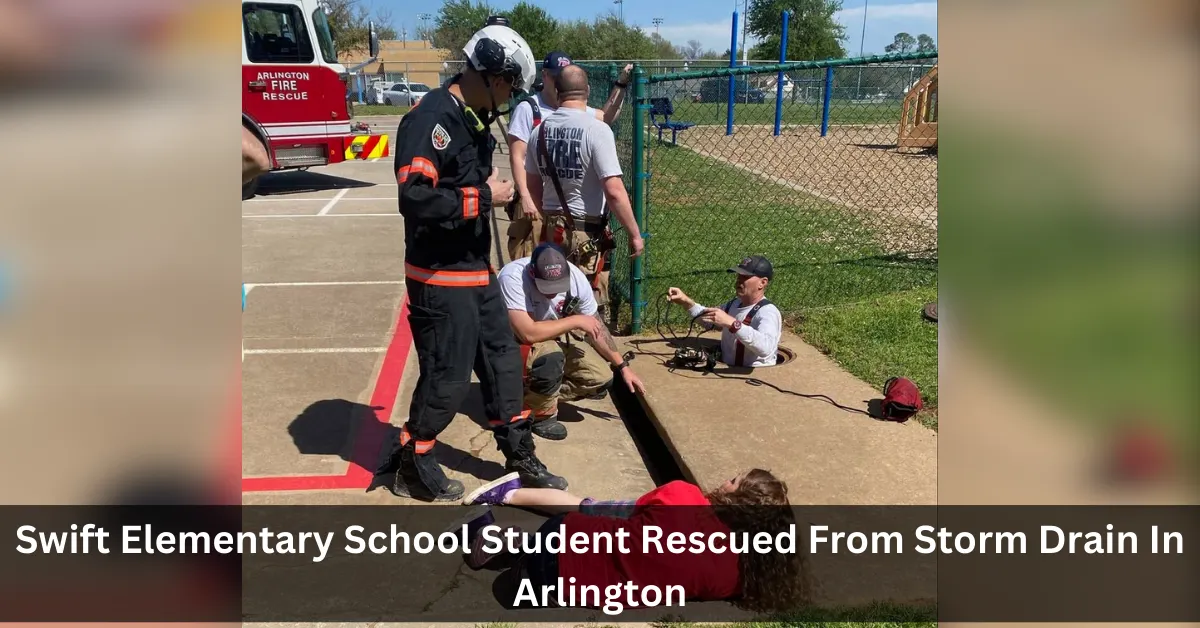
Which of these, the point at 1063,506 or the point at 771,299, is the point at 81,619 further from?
the point at 771,299

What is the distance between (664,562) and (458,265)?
1.55 metres

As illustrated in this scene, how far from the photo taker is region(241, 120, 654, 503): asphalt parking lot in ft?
14.2

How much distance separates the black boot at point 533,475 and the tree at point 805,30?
50.7 m

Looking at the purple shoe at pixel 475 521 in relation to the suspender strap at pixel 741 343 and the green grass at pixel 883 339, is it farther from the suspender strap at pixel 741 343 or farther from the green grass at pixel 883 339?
the green grass at pixel 883 339

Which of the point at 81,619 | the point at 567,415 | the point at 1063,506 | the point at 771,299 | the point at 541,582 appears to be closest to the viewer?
the point at 1063,506

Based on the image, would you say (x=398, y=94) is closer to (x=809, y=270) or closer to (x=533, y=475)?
(x=809, y=270)

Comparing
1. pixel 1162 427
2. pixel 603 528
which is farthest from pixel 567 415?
pixel 1162 427

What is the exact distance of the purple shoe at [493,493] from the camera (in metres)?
3.73

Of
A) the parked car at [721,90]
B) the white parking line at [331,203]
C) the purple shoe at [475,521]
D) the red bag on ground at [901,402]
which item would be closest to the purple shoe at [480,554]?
the purple shoe at [475,521]

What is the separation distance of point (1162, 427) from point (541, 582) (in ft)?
8.08

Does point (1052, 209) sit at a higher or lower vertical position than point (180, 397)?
higher

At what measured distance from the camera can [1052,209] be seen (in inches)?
35.1

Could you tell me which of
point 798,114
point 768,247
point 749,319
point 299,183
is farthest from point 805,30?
point 749,319

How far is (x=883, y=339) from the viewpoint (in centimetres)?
622
